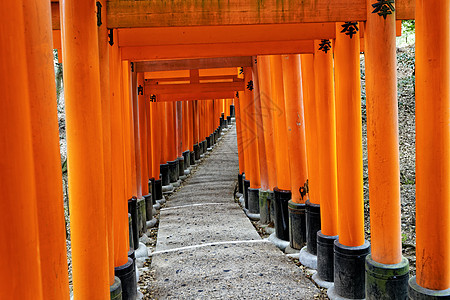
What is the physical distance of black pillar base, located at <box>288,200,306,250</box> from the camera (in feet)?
25.1

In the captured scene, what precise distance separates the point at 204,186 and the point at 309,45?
10.2m

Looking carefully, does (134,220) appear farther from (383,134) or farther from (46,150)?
(46,150)

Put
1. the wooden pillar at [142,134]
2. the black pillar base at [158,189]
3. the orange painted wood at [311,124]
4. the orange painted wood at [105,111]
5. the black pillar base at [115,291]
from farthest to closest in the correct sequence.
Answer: the black pillar base at [158,189] → the wooden pillar at [142,134] → the orange painted wood at [311,124] → the black pillar base at [115,291] → the orange painted wood at [105,111]

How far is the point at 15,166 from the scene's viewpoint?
206 centimetres

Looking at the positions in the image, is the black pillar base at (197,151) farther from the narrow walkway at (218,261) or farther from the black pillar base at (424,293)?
the black pillar base at (424,293)

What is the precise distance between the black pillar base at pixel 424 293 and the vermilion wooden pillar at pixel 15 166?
10.3 feet

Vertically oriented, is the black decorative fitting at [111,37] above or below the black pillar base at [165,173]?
above

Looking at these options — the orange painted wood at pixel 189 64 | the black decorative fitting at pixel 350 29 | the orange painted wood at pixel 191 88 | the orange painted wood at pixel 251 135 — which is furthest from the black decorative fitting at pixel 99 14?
the orange painted wood at pixel 191 88

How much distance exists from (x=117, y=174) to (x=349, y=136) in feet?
8.90

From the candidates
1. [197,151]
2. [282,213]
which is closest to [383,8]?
[282,213]

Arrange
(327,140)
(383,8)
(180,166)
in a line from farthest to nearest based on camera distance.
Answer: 1. (180,166)
2. (327,140)
3. (383,8)

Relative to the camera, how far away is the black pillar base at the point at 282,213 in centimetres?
846

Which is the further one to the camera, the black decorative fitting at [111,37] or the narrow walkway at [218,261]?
the narrow walkway at [218,261]

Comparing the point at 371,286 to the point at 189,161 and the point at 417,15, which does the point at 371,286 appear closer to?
the point at 417,15
